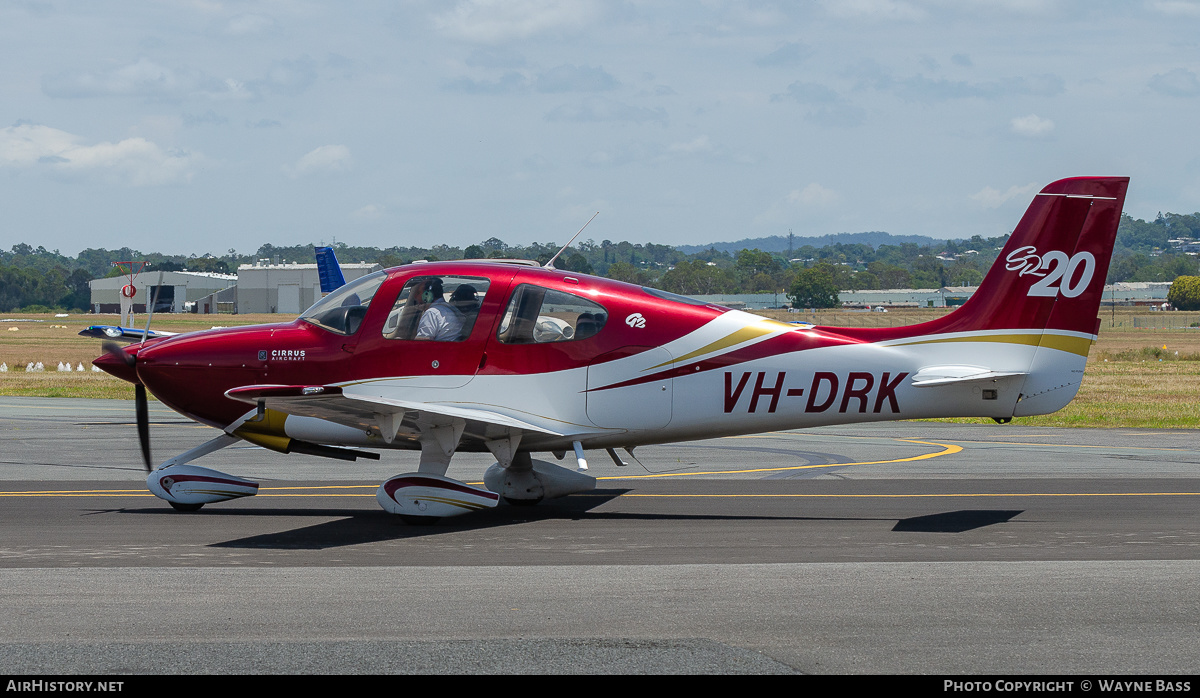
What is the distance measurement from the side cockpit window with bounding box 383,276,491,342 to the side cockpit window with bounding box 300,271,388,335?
0.37 m

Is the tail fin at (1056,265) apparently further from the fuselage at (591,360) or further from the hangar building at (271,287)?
the hangar building at (271,287)

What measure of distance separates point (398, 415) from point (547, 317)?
1914 mm

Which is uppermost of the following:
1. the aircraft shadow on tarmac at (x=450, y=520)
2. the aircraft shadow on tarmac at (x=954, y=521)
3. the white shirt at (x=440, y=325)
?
the white shirt at (x=440, y=325)

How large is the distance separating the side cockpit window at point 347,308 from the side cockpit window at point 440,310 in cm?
37

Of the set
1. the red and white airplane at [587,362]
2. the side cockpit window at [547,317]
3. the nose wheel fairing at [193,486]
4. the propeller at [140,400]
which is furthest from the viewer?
the propeller at [140,400]

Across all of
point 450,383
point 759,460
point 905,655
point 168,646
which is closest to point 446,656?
point 168,646

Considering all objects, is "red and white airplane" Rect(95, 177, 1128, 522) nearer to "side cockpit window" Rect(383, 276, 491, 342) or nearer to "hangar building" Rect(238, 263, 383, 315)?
"side cockpit window" Rect(383, 276, 491, 342)

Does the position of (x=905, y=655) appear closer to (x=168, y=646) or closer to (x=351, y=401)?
(x=168, y=646)

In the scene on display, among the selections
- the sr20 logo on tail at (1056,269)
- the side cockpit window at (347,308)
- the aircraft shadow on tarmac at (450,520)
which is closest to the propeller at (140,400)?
the aircraft shadow on tarmac at (450,520)

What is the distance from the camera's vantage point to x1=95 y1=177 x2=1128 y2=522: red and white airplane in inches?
440

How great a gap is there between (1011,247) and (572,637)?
6.80 m

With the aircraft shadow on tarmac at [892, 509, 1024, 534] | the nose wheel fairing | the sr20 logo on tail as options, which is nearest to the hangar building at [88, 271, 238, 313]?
the nose wheel fairing

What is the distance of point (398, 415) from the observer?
10.7 meters

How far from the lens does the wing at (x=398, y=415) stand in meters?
9.87
